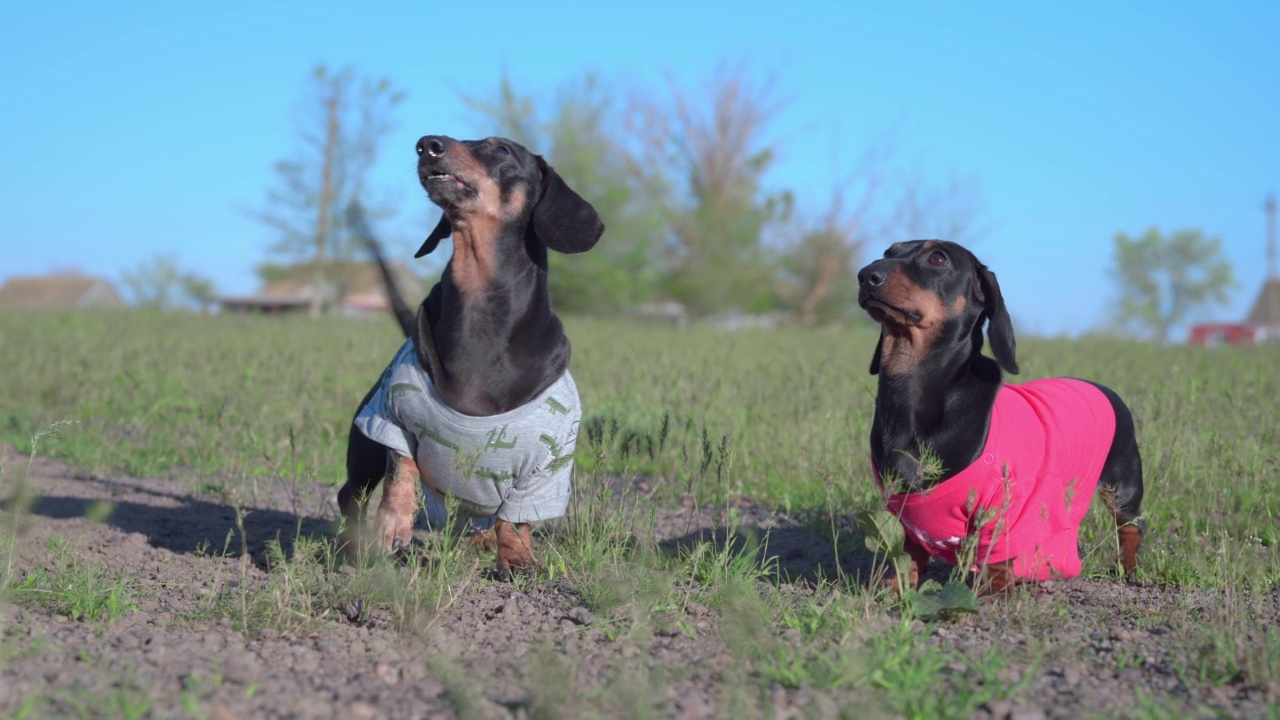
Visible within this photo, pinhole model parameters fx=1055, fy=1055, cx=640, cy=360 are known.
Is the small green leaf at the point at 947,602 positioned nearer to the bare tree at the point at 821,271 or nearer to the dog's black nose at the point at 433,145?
the dog's black nose at the point at 433,145

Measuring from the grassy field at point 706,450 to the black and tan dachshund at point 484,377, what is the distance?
7.8 inches

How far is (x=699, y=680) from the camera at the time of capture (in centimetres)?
240

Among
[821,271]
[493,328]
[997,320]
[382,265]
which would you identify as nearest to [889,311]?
[997,320]

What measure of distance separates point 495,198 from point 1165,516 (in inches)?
118

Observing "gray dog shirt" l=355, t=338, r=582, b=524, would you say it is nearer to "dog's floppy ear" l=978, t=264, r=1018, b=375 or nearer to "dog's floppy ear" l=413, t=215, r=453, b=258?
"dog's floppy ear" l=413, t=215, r=453, b=258

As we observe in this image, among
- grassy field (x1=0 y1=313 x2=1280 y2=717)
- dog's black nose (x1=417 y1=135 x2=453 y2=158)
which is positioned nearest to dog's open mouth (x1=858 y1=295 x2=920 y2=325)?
grassy field (x1=0 y1=313 x2=1280 y2=717)

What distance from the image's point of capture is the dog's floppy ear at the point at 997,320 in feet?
11.7

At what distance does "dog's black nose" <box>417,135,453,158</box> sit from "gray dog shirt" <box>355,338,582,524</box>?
731 millimetres

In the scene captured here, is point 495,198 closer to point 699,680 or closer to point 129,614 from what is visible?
point 129,614

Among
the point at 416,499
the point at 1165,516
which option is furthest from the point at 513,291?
the point at 1165,516

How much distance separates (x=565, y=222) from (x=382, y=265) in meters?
0.77

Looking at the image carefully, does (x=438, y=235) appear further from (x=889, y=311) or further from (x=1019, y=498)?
(x=1019, y=498)

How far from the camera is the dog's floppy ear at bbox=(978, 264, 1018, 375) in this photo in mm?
3568

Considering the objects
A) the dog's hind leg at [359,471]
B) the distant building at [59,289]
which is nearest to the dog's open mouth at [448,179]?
the dog's hind leg at [359,471]
